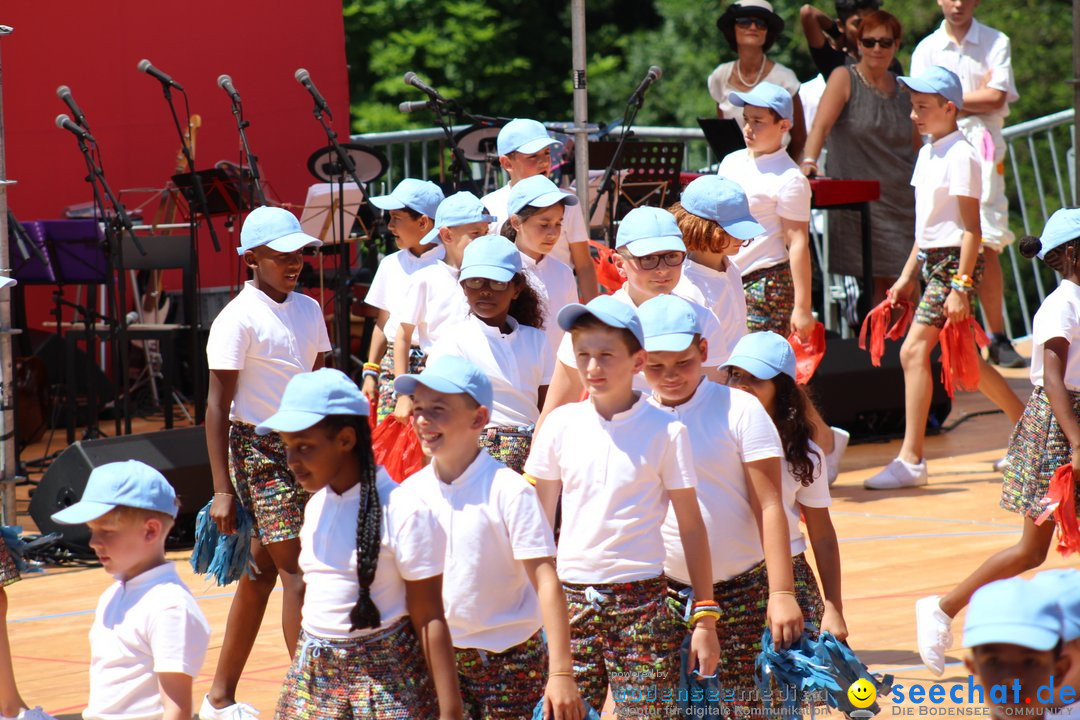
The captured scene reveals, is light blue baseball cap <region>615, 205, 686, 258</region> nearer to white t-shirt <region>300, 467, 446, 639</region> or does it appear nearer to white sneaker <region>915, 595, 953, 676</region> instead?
white sneaker <region>915, 595, 953, 676</region>

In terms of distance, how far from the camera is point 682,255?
5.00m

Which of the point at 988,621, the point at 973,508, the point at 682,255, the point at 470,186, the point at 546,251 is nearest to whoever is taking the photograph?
the point at 988,621

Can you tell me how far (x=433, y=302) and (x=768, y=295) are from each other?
182 centimetres

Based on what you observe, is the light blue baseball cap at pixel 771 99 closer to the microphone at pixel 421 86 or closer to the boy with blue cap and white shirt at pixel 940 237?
the boy with blue cap and white shirt at pixel 940 237

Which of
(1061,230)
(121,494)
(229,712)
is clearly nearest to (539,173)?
(1061,230)

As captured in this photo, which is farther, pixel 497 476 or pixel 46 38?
pixel 46 38

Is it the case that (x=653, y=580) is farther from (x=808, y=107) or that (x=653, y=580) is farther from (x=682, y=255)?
(x=808, y=107)

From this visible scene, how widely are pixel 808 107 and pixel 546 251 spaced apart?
219 inches

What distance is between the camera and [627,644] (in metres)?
3.80

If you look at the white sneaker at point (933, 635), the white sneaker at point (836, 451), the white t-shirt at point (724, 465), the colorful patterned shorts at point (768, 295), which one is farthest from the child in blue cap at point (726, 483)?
the white sneaker at point (836, 451)

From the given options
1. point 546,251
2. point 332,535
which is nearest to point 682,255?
point 546,251

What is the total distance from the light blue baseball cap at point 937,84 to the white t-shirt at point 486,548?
4240 millimetres

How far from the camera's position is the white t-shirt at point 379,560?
11.1 ft

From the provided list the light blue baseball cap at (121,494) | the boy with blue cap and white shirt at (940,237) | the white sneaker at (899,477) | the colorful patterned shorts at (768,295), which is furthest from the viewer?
the white sneaker at (899,477)
